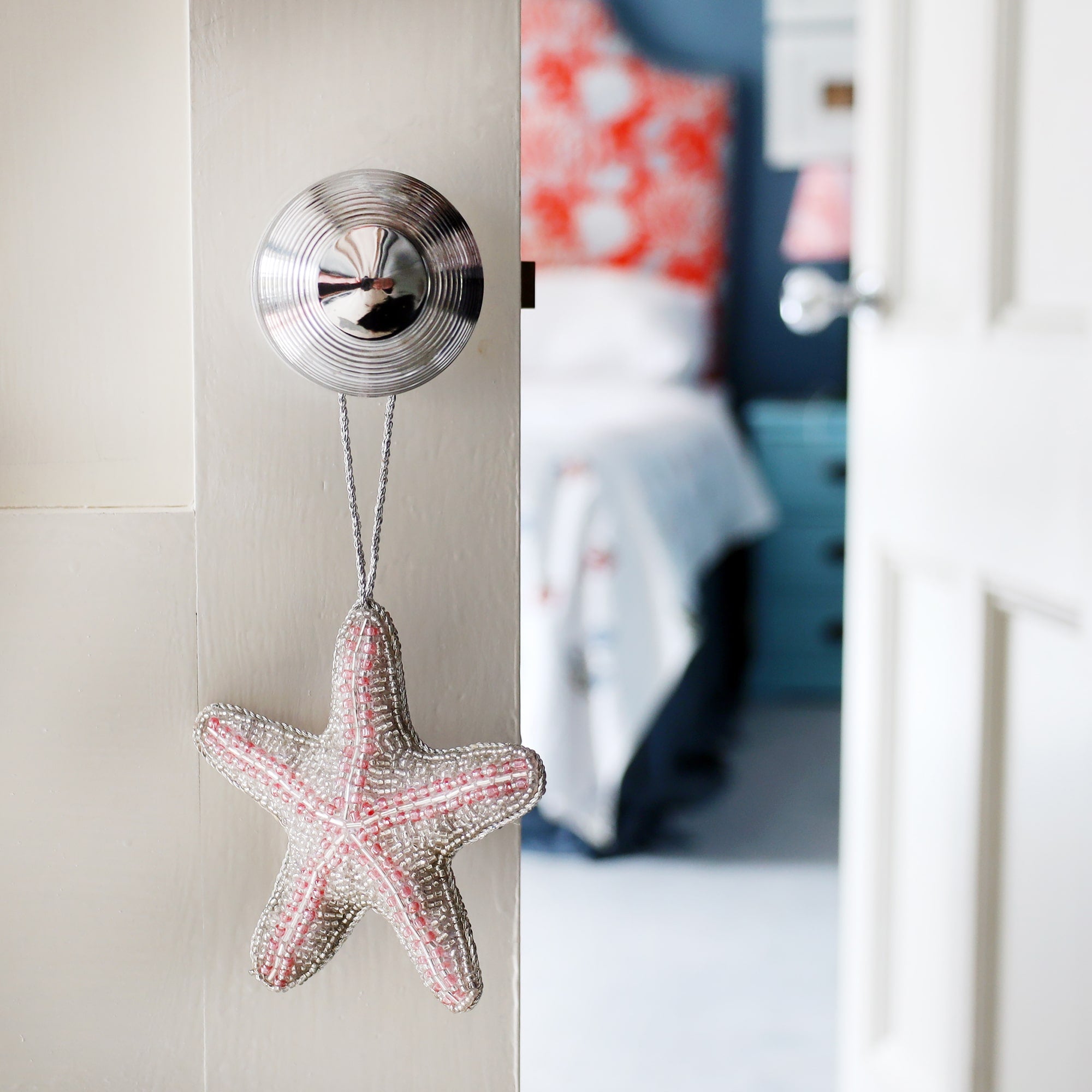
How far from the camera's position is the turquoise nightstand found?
12.3 feet

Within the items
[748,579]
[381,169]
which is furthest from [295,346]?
[748,579]

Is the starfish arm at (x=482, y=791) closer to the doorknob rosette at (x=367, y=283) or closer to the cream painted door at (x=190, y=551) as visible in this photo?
the cream painted door at (x=190, y=551)

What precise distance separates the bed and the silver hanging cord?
1.61 m

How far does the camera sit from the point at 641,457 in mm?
2732

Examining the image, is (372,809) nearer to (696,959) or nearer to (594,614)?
(696,959)

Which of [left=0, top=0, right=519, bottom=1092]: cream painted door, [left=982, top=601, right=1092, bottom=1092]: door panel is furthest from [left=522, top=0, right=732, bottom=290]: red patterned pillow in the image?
[left=0, top=0, right=519, bottom=1092]: cream painted door

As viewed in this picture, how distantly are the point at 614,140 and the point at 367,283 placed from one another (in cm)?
378

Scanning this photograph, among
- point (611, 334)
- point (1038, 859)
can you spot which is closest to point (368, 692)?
point (1038, 859)

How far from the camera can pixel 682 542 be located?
270 centimetres

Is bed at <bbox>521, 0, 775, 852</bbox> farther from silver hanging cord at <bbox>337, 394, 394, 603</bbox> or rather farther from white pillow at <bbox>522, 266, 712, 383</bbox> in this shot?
silver hanging cord at <bbox>337, 394, 394, 603</bbox>

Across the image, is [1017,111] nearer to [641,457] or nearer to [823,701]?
[641,457]

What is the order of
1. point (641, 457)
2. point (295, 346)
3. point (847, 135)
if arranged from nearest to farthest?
point (295, 346) < point (641, 457) < point (847, 135)

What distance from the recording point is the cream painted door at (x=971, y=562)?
96 centimetres

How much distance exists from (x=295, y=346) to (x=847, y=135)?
13.0 ft
